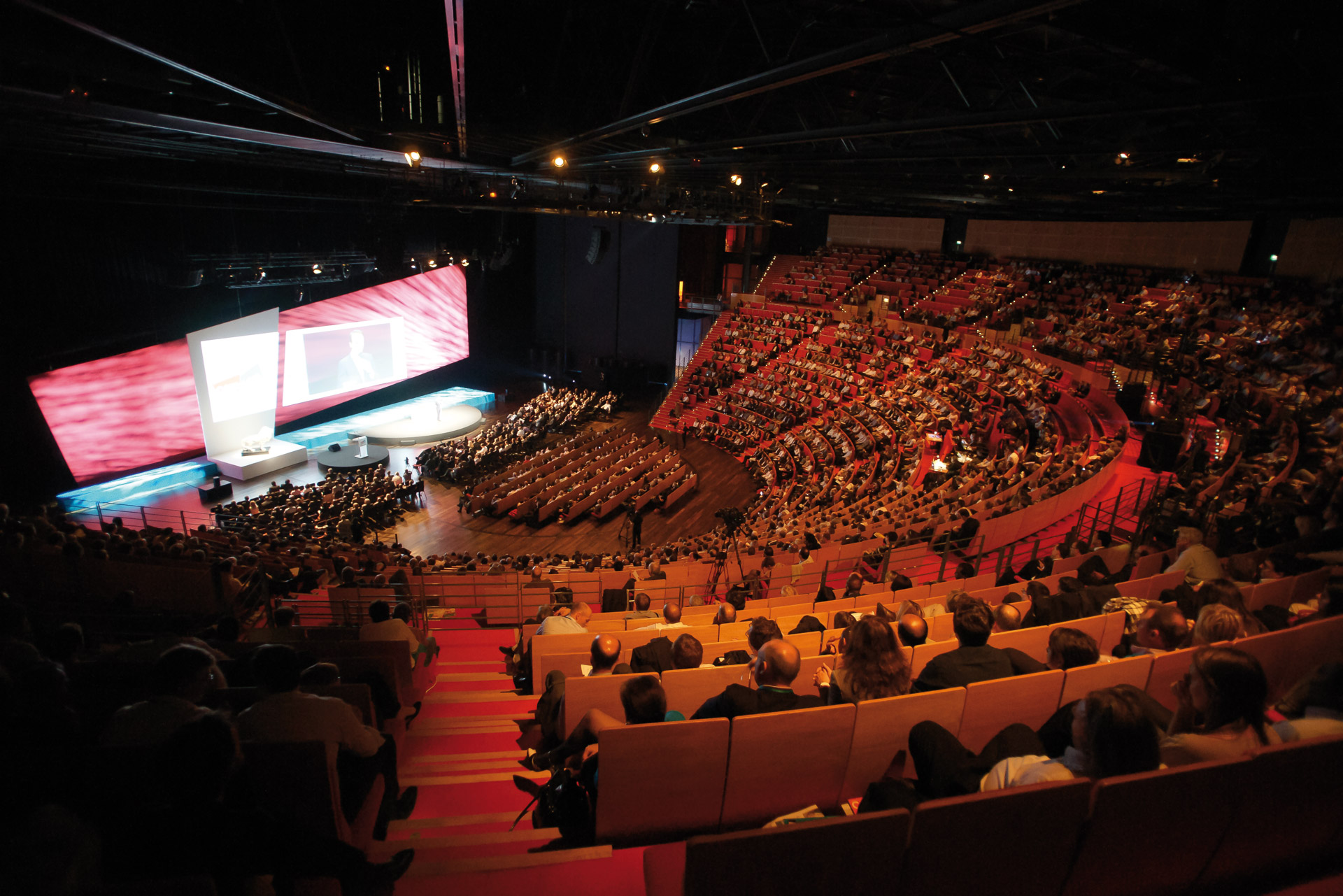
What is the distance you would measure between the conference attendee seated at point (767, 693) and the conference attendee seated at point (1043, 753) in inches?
21.1

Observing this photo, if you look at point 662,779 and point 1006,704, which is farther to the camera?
point 1006,704

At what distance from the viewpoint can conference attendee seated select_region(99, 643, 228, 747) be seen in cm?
235

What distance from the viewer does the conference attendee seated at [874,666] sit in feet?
9.48

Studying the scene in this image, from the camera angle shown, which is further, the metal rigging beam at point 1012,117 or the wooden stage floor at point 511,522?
the wooden stage floor at point 511,522

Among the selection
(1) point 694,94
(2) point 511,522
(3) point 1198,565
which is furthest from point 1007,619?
(2) point 511,522

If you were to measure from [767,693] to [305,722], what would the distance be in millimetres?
1919

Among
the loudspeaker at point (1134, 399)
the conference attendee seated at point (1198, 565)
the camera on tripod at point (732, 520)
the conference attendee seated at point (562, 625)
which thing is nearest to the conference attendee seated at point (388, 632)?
the conference attendee seated at point (562, 625)

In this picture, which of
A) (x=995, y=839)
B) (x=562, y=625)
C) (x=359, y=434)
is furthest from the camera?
(x=359, y=434)

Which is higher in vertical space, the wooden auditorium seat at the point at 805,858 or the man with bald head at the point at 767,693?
the wooden auditorium seat at the point at 805,858

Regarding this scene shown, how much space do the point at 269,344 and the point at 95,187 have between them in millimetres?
5474

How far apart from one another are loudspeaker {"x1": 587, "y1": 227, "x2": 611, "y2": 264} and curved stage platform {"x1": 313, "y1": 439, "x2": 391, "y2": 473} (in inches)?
499

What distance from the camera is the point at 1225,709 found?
7.46 ft

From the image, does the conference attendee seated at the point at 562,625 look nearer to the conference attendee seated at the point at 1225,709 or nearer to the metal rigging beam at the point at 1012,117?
the conference attendee seated at the point at 1225,709

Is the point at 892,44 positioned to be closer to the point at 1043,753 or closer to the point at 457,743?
the point at 1043,753
